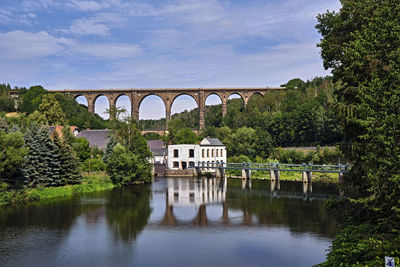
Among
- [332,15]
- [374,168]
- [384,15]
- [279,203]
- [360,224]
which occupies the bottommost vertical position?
[279,203]

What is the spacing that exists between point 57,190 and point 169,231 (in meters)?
13.9

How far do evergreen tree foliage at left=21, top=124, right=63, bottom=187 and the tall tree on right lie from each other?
22.1 m

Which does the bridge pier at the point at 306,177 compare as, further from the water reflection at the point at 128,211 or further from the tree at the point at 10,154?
the tree at the point at 10,154

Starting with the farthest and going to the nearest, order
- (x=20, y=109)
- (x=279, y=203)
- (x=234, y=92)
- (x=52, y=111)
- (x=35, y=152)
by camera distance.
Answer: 1. (x=234, y=92)
2. (x=20, y=109)
3. (x=52, y=111)
4. (x=35, y=152)
5. (x=279, y=203)

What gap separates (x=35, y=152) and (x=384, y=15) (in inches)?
963

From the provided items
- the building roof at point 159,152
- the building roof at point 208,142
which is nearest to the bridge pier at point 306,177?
the building roof at point 208,142

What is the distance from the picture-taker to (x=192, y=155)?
1951 inches

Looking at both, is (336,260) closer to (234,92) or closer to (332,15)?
(332,15)

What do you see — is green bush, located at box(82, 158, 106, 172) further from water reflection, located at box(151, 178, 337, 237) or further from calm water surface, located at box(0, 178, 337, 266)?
calm water surface, located at box(0, 178, 337, 266)

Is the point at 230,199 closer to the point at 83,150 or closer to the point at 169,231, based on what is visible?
the point at 169,231

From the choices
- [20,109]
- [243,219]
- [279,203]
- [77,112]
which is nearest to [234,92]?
[77,112]

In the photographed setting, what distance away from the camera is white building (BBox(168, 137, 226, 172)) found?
1944 inches

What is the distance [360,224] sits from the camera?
11.8 metres

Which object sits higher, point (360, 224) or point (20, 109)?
point (20, 109)
